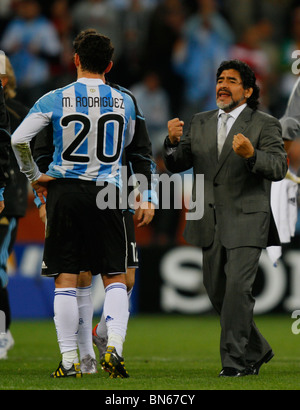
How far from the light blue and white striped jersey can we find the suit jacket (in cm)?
74

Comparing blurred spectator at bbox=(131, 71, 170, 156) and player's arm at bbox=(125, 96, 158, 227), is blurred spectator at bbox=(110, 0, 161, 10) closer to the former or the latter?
blurred spectator at bbox=(131, 71, 170, 156)

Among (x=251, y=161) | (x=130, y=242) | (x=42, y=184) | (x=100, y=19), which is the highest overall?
(x=100, y=19)

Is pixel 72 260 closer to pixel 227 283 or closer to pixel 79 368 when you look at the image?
pixel 79 368

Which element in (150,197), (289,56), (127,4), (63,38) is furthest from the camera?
(289,56)

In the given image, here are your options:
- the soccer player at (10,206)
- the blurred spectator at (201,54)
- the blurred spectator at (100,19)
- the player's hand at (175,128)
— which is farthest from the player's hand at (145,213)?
the blurred spectator at (100,19)

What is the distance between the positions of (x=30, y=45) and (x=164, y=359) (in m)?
7.76

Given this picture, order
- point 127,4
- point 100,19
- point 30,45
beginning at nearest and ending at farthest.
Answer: point 30,45, point 100,19, point 127,4

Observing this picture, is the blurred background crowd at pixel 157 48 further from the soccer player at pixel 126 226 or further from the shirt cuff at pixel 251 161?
the shirt cuff at pixel 251 161

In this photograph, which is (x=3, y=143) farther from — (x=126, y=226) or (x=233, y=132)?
(x=233, y=132)

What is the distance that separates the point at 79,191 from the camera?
20.2 ft

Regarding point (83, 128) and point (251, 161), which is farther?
point (251, 161)

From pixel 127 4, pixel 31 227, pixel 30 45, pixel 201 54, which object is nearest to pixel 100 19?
pixel 127 4

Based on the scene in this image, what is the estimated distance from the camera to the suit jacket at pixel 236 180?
21.4ft

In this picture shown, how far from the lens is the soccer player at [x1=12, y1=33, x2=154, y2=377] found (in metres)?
6.13
